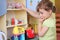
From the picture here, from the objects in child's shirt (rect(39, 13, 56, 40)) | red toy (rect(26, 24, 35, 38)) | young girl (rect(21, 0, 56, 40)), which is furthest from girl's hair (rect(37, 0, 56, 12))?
red toy (rect(26, 24, 35, 38))

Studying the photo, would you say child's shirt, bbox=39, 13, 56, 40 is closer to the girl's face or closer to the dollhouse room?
the girl's face

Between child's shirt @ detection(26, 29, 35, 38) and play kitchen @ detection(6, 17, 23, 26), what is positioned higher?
play kitchen @ detection(6, 17, 23, 26)

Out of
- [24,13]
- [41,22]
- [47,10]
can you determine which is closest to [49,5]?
[47,10]

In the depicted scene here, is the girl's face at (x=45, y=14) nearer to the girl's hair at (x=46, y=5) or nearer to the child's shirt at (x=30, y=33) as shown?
the girl's hair at (x=46, y=5)

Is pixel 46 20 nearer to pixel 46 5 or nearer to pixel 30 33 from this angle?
pixel 46 5

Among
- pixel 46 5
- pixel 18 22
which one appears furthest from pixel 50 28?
pixel 18 22

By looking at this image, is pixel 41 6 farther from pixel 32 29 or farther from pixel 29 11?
pixel 32 29

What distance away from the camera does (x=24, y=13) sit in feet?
8.21

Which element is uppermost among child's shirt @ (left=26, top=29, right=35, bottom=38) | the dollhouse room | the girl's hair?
the girl's hair

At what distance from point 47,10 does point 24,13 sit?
0.40 m

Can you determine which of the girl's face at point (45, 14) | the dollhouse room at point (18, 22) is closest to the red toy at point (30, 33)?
the dollhouse room at point (18, 22)

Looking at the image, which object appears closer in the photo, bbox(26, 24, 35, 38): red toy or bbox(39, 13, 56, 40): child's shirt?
bbox(39, 13, 56, 40): child's shirt

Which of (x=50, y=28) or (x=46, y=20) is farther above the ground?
(x=46, y=20)

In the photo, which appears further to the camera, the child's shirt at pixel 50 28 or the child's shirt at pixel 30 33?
the child's shirt at pixel 30 33
